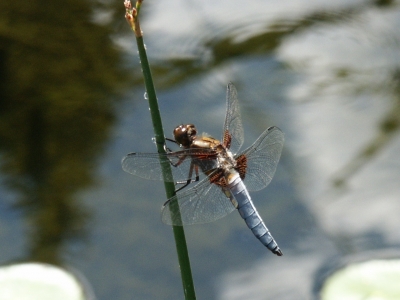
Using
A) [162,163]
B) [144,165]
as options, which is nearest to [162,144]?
[162,163]

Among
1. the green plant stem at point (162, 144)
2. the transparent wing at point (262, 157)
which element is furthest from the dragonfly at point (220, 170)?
the green plant stem at point (162, 144)

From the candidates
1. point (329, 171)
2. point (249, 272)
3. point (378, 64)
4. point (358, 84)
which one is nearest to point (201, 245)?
point (249, 272)

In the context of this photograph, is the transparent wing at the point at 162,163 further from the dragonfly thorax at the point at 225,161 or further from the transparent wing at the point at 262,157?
the transparent wing at the point at 262,157

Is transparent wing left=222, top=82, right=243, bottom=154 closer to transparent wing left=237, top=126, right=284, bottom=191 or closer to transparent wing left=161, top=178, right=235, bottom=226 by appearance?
transparent wing left=237, top=126, right=284, bottom=191

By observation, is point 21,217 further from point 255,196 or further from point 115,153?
point 255,196

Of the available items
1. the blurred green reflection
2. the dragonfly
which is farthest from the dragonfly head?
the blurred green reflection
